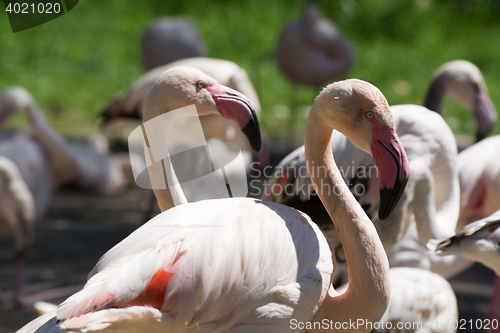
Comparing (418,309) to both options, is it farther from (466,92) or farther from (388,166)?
(466,92)

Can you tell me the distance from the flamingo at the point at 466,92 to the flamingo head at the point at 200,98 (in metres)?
2.36

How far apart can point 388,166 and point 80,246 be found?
376cm

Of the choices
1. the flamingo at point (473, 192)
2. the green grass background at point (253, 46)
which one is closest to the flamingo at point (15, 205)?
the flamingo at point (473, 192)

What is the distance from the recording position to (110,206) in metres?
6.66

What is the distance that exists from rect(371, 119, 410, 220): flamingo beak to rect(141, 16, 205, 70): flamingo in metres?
5.58

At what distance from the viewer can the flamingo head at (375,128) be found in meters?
2.18

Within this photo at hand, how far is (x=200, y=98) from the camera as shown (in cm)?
254

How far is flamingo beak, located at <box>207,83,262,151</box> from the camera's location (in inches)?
98.3

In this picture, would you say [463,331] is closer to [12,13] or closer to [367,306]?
[367,306]

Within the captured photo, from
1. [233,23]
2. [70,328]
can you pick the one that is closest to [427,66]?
[233,23]

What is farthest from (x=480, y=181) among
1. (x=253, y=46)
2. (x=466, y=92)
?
(x=253, y=46)

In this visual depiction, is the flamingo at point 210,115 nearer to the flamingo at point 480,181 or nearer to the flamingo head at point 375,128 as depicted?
the flamingo at point 480,181

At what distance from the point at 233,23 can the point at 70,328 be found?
10764 millimetres

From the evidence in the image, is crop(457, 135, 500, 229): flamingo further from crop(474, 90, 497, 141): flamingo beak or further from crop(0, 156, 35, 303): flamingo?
crop(0, 156, 35, 303): flamingo
